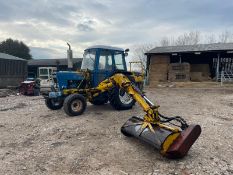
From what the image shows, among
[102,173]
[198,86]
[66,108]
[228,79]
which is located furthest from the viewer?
[228,79]

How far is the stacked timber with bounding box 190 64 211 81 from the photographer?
898 inches

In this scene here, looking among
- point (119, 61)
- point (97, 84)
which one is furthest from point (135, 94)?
point (119, 61)

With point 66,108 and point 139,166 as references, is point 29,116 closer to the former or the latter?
point 66,108

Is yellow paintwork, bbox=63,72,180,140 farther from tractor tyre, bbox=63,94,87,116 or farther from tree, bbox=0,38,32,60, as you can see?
tree, bbox=0,38,32,60

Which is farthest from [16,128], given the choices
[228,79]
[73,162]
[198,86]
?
[228,79]

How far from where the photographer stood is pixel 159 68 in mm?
23734

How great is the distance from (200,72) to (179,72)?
200 cm

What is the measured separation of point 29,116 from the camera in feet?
33.6

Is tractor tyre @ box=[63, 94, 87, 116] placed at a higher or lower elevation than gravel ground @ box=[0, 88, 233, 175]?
higher

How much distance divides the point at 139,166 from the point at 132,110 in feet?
17.7

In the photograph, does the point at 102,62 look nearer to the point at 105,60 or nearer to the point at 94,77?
the point at 105,60

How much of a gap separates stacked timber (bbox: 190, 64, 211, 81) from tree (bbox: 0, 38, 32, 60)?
3336cm

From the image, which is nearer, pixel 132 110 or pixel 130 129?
pixel 130 129

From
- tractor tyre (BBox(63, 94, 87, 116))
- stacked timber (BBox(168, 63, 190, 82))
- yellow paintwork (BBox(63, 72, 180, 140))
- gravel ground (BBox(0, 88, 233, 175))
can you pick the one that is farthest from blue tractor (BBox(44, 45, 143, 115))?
stacked timber (BBox(168, 63, 190, 82))
